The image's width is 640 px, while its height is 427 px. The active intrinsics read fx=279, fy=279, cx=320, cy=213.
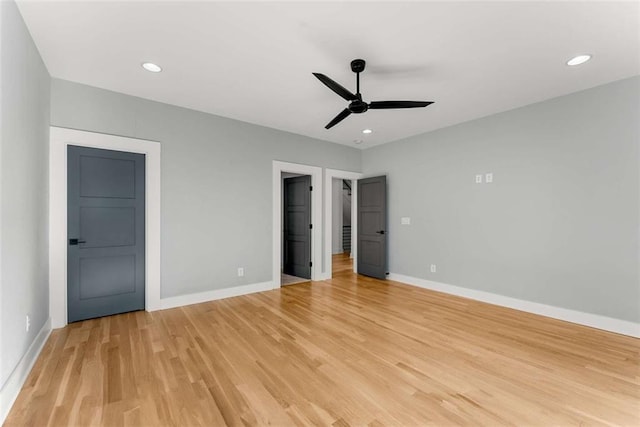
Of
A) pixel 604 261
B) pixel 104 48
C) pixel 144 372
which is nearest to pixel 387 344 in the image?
pixel 144 372

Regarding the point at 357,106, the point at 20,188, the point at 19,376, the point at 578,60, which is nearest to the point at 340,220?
the point at 357,106

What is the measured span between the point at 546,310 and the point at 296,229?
162 inches

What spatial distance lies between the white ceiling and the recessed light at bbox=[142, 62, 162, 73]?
0.19 feet

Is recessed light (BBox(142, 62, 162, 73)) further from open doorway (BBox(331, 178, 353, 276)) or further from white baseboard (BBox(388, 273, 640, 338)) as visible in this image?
open doorway (BBox(331, 178, 353, 276))

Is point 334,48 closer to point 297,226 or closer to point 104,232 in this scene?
point 104,232

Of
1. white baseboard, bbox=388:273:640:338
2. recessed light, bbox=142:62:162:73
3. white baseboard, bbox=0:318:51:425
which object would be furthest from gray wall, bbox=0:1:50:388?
white baseboard, bbox=388:273:640:338

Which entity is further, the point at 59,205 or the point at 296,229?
the point at 296,229

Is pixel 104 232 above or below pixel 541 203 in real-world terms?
below

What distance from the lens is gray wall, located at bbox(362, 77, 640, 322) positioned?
10.2 ft

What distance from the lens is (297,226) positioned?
5703 mm

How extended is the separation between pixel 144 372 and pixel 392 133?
482 centimetres

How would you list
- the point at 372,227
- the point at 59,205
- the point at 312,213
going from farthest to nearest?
1. the point at 372,227
2. the point at 312,213
3. the point at 59,205

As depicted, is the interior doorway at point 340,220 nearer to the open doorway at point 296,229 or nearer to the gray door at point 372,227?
the gray door at point 372,227

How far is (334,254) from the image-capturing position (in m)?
Answer: 8.88
